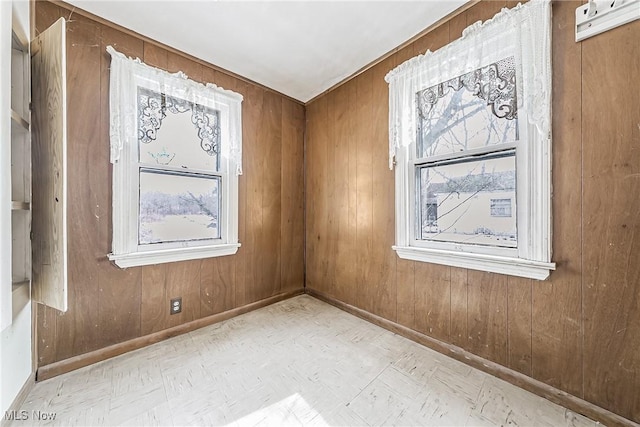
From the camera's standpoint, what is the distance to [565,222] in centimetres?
140

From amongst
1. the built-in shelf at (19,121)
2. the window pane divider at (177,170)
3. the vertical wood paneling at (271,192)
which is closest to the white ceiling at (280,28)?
the vertical wood paneling at (271,192)

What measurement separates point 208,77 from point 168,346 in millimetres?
2296

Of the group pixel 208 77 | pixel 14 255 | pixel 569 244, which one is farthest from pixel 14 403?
pixel 569 244

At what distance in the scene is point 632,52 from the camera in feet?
4.02

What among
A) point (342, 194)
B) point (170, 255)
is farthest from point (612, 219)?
point (170, 255)

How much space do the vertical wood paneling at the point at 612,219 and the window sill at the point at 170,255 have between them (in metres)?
2.53

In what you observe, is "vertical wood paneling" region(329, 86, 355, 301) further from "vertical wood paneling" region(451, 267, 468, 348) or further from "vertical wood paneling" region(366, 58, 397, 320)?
"vertical wood paneling" region(451, 267, 468, 348)

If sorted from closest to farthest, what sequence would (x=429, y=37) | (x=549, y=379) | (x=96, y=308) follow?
(x=549, y=379), (x=96, y=308), (x=429, y=37)

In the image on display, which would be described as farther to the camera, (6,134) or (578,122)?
(578,122)

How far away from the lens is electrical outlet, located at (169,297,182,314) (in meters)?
2.17

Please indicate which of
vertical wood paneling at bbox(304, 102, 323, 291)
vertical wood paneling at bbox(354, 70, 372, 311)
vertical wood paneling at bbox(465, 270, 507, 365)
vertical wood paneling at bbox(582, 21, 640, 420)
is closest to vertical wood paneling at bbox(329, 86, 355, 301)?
vertical wood paneling at bbox(354, 70, 372, 311)

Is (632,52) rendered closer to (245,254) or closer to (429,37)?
(429,37)

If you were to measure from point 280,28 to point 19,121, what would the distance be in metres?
1.69

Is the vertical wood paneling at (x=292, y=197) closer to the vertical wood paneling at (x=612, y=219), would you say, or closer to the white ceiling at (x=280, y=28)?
the white ceiling at (x=280, y=28)
